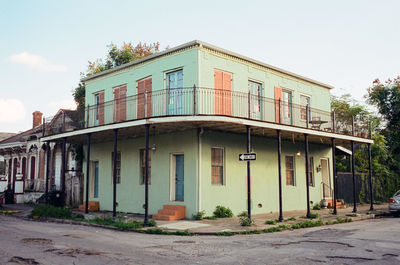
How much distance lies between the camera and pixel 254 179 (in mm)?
16141

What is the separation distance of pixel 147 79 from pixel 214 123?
4.34 meters

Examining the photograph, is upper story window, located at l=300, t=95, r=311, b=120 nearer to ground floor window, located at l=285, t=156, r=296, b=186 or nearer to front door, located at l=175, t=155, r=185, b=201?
ground floor window, located at l=285, t=156, r=296, b=186

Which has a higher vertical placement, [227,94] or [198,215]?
[227,94]

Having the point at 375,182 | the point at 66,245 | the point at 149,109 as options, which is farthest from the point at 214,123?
the point at 375,182

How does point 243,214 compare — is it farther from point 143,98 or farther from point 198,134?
point 143,98

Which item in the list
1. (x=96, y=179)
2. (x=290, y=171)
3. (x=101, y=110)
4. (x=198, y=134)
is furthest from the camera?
(x=96, y=179)

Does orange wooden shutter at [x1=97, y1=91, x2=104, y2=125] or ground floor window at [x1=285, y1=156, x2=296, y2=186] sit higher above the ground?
orange wooden shutter at [x1=97, y1=91, x2=104, y2=125]

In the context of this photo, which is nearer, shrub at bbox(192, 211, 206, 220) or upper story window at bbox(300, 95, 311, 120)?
shrub at bbox(192, 211, 206, 220)

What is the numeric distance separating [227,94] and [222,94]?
0.43 meters

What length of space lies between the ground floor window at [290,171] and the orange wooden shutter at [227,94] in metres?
4.82

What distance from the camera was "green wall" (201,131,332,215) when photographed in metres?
14.4

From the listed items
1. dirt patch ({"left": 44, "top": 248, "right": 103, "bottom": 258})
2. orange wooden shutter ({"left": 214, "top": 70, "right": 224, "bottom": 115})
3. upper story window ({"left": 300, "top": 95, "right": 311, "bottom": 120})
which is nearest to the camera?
dirt patch ({"left": 44, "top": 248, "right": 103, "bottom": 258})

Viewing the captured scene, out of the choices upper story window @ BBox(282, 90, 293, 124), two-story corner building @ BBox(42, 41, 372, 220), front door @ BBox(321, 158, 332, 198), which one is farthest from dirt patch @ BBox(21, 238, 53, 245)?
front door @ BBox(321, 158, 332, 198)

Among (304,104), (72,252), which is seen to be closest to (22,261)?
(72,252)
